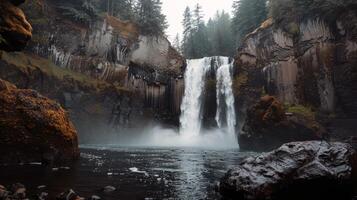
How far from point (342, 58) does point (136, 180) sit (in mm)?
28204

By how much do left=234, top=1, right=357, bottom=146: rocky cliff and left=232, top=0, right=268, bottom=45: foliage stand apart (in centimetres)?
1171

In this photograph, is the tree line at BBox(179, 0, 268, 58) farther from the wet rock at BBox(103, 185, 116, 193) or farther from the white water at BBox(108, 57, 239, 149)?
the wet rock at BBox(103, 185, 116, 193)

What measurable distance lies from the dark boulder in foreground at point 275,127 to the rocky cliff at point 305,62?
4.41m

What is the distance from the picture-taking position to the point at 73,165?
1424cm

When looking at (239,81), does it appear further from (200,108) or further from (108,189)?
(108,189)

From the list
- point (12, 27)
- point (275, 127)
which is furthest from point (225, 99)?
point (12, 27)

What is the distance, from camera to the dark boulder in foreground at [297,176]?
8258 mm

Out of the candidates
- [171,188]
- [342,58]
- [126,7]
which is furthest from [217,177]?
[126,7]

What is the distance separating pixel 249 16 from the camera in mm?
52469

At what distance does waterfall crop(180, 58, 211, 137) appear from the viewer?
135 feet

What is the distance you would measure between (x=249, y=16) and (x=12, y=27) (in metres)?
43.6

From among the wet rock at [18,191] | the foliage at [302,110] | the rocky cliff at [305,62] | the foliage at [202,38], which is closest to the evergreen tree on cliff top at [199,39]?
the foliage at [202,38]

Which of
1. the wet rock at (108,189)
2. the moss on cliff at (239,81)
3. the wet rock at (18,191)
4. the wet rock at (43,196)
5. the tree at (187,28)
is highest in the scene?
the tree at (187,28)

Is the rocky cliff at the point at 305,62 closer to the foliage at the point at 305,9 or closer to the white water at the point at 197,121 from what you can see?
the foliage at the point at 305,9
